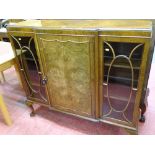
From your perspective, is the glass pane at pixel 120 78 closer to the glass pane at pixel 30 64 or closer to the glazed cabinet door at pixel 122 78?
the glazed cabinet door at pixel 122 78

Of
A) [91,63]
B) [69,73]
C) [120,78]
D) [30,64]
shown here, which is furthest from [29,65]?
[120,78]

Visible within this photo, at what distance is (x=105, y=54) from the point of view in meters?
1.18

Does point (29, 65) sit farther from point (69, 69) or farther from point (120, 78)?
point (120, 78)

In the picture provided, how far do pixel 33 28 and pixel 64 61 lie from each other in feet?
1.18

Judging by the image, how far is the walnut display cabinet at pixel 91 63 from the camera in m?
1.08

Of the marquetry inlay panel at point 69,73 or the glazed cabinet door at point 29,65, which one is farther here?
the glazed cabinet door at point 29,65

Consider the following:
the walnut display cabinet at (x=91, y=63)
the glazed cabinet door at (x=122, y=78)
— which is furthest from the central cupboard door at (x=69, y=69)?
the glazed cabinet door at (x=122, y=78)

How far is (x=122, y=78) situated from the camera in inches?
51.7

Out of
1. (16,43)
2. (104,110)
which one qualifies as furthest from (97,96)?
(16,43)

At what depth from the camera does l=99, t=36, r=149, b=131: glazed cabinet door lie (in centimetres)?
108

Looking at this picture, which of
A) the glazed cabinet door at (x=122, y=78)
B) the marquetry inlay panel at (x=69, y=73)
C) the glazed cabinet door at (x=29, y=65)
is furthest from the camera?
the glazed cabinet door at (x=29, y=65)

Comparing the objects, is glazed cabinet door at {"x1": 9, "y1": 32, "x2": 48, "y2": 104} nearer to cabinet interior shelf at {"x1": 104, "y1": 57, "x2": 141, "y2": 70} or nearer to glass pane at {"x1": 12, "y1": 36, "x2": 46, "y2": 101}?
glass pane at {"x1": 12, "y1": 36, "x2": 46, "y2": 101}

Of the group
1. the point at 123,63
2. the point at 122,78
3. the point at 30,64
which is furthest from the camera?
the point at 30,64

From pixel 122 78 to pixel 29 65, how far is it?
932 mm
